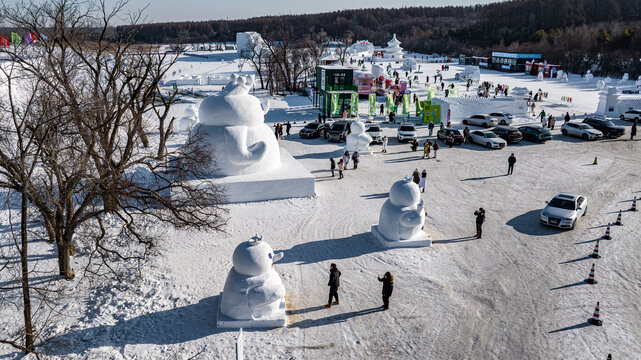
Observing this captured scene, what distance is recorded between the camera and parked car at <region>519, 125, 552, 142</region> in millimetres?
27328

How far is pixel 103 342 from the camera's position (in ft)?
30.7

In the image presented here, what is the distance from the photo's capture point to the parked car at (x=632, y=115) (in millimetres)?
32731

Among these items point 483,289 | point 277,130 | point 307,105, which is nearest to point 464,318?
point 483,289

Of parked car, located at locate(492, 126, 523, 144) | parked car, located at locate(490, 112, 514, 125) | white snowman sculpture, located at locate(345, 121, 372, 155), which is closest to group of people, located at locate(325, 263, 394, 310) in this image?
white snowman sculpture, located at locate(345, 121, 372, 155)

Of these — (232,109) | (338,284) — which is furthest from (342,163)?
(338,284)

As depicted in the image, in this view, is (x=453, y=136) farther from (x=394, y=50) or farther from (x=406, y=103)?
(x=394, y=50)

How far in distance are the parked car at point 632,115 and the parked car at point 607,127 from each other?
4934mm

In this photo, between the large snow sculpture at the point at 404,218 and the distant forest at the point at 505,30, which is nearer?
the large snow sculpture at the point at 404,218

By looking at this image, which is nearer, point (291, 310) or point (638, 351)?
point (638, 351)

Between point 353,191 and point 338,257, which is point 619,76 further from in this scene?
point 338,257

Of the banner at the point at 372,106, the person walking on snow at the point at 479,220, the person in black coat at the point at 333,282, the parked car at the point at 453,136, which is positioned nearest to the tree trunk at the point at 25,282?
the person in black coat at the point at 333,282

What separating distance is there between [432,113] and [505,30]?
85.4 metres

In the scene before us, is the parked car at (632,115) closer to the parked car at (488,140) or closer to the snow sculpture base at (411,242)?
the parked car at (488,140)

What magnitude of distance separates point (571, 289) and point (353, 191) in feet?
29.3
